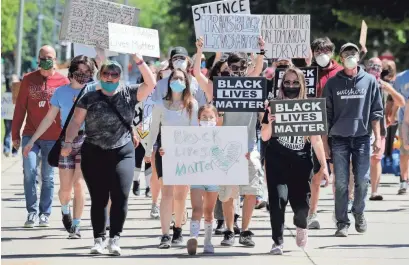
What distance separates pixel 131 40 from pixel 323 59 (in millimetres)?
2594

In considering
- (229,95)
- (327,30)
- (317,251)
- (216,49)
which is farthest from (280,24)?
(327,30)

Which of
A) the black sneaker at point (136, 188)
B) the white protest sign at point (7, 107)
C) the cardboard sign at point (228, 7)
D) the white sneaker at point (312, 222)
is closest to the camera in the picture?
the white sneaker at point (312, 222)

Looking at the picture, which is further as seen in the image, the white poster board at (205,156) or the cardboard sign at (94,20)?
the cardboard sign at (94,20)

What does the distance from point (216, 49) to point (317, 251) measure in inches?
94.7

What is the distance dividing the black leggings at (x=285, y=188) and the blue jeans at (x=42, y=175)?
9.81 feet

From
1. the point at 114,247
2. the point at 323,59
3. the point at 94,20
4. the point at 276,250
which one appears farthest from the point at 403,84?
the point at 114,247

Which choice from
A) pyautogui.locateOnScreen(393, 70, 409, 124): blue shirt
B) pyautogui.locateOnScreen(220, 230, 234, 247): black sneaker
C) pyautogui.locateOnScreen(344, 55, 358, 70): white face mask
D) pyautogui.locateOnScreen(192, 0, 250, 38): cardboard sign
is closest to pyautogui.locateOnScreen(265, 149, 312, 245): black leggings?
pyautogui.locateOnScreen(220, 230, 234, 247): black sneaker

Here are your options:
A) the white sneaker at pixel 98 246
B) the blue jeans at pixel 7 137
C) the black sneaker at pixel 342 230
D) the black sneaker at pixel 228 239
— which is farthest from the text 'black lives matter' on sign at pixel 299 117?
the blue jeans at pixel 7 137

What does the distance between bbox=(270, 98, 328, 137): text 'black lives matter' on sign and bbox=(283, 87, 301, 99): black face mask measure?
0.08m

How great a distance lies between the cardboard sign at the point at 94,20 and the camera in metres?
12.9

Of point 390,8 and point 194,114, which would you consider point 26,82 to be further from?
point 390,8

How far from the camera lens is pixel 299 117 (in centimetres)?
1172

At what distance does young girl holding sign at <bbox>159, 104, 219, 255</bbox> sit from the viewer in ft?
38.4

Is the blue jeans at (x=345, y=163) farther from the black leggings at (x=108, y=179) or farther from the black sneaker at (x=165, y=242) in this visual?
the black leggings at (x=108, y=179)
